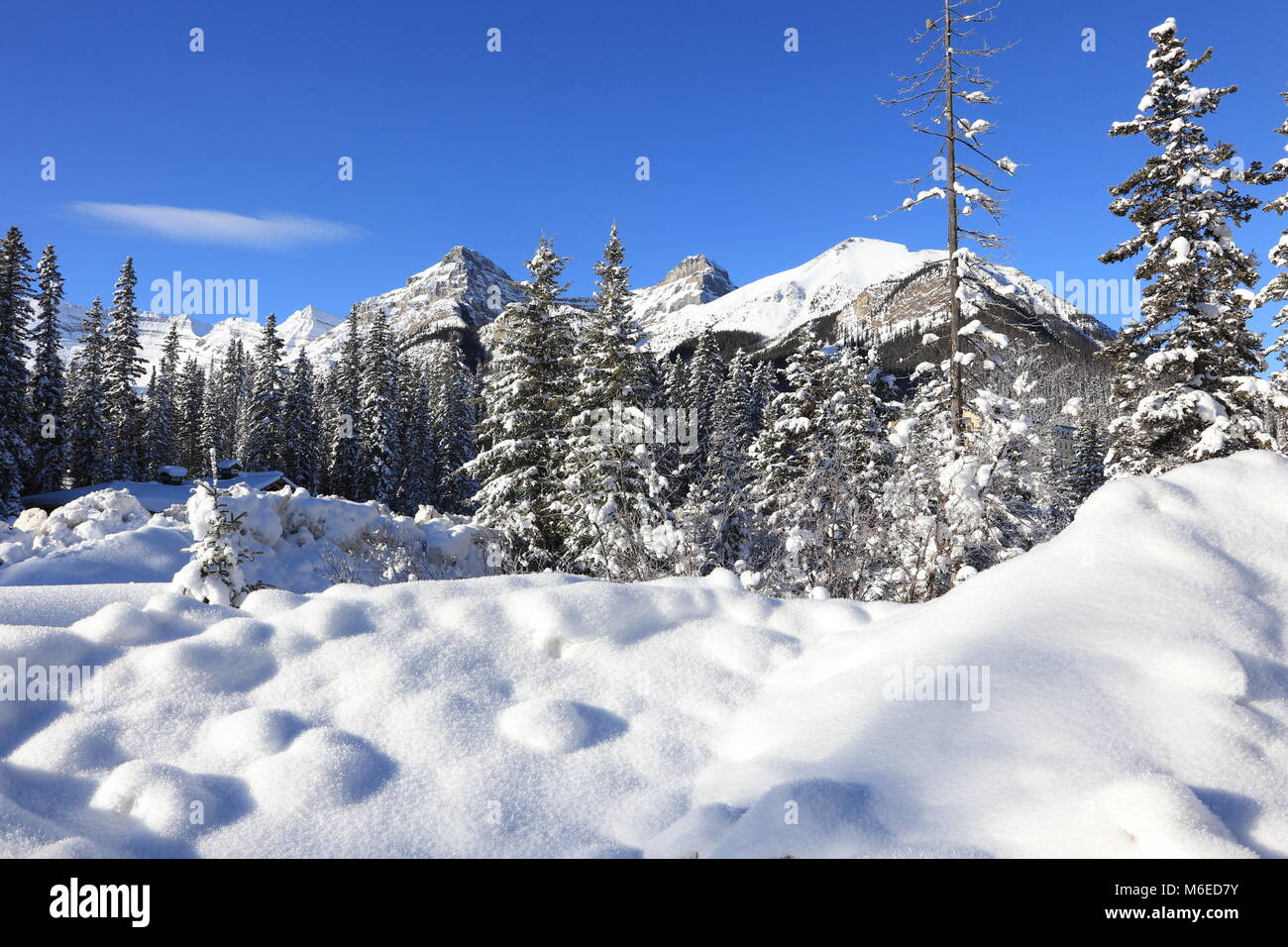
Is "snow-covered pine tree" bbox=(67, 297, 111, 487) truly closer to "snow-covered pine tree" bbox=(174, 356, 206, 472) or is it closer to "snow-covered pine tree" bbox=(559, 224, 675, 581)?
"snow-covered pine tree" bbox=(174, 356, 206, 472)

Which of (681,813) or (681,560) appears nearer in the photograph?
(681,813)

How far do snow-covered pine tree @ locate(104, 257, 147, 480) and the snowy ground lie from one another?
150 feet

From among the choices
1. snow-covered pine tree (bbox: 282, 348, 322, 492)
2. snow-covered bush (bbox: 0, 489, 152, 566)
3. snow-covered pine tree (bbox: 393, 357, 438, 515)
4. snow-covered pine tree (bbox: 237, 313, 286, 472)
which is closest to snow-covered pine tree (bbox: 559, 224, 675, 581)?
snow-covered bush (bbox: 0, 489, 152, 566)

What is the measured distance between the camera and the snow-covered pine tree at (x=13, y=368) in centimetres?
2905

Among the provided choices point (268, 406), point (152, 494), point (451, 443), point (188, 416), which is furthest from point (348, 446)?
point (188, 416)

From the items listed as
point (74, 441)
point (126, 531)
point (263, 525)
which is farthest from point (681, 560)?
point (74, 441)

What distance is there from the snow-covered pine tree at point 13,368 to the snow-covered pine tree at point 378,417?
15.8 m

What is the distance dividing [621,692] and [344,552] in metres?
9.89

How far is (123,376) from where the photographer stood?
41031 mm

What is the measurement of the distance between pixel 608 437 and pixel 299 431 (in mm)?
34560

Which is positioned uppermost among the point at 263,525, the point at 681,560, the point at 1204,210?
the point at 1204,210

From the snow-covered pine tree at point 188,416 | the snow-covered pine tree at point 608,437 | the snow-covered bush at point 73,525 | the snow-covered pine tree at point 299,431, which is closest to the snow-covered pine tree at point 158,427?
the snow-covered pine tree at point 188,416

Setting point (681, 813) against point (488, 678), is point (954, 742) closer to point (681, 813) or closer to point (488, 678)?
point (681, 813)

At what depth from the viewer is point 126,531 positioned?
13.1 metres
